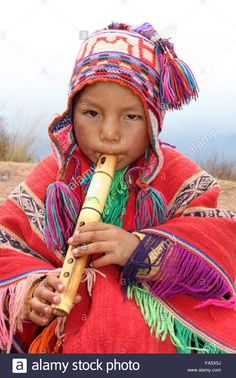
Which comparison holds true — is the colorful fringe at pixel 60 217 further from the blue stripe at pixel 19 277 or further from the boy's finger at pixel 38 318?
the boy's finger at pixel 38 318

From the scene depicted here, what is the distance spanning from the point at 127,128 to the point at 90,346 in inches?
25.6

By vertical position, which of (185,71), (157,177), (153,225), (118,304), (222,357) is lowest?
(222,357)

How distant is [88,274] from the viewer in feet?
6.14

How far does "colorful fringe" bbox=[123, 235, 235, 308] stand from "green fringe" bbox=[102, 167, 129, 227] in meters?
0.20

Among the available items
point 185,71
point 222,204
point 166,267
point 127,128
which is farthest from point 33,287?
point 222,204

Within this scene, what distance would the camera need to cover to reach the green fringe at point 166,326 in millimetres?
1826

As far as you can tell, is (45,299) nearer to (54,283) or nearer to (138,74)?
(54,283)

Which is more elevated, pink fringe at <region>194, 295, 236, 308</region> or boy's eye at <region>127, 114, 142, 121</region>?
boy's eye at <region>127, 114, 142, 121</region>

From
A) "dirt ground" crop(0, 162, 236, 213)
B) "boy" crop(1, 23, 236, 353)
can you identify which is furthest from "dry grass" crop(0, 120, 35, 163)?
"boy" crop(1, 23, 236, 353)

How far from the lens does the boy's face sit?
6.15ft

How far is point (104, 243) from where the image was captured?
1.78 metres

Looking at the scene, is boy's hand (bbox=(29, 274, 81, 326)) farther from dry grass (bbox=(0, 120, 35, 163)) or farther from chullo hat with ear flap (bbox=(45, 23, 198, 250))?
dry grass (bbox=(0, 120, 35, 163))

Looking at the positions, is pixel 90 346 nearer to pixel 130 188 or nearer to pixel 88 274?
pixel 88 274

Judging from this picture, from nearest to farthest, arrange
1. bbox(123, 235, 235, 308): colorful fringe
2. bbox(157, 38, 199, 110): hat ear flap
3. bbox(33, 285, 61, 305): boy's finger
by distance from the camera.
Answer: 1. bbox(33, 285, 61, 305): boy's finger
2. bbox(123, 235, 235, 308): colorful fringe
3. bbox(157, 38, 199, 110): hat ear flap
